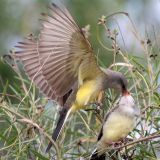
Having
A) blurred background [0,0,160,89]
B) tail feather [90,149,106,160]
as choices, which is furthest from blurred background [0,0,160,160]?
blurred background [0,0,160,89]

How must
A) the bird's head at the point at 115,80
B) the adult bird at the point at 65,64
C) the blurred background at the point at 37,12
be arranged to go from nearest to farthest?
the bird's head at the point at 115,80, the adult bird at the point at 65,64, the blurred background at the point at 37,12

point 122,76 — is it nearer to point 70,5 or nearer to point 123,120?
point 123,120

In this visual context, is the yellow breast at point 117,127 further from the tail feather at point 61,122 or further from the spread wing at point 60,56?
the spread wing at point 60,56

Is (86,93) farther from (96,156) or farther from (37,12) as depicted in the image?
(37,12)

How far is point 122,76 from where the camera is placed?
2.33 metres

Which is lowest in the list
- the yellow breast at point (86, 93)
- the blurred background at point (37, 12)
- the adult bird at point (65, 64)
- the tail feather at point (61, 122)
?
the blurred background at point (37, 12)

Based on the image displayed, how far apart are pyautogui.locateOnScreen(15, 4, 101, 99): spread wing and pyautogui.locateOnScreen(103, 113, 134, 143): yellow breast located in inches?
15.1

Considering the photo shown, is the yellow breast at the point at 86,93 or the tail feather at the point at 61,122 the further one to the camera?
the yellow breast at the point at 86,93

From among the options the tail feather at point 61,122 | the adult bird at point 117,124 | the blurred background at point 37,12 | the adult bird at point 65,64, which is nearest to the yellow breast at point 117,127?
the adult bird at point 117,124

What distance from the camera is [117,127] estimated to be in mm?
2121

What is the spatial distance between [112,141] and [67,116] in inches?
11.3

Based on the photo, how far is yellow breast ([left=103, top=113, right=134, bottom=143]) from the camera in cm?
210

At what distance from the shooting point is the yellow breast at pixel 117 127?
6.88 feet

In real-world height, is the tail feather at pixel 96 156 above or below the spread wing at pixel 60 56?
below
